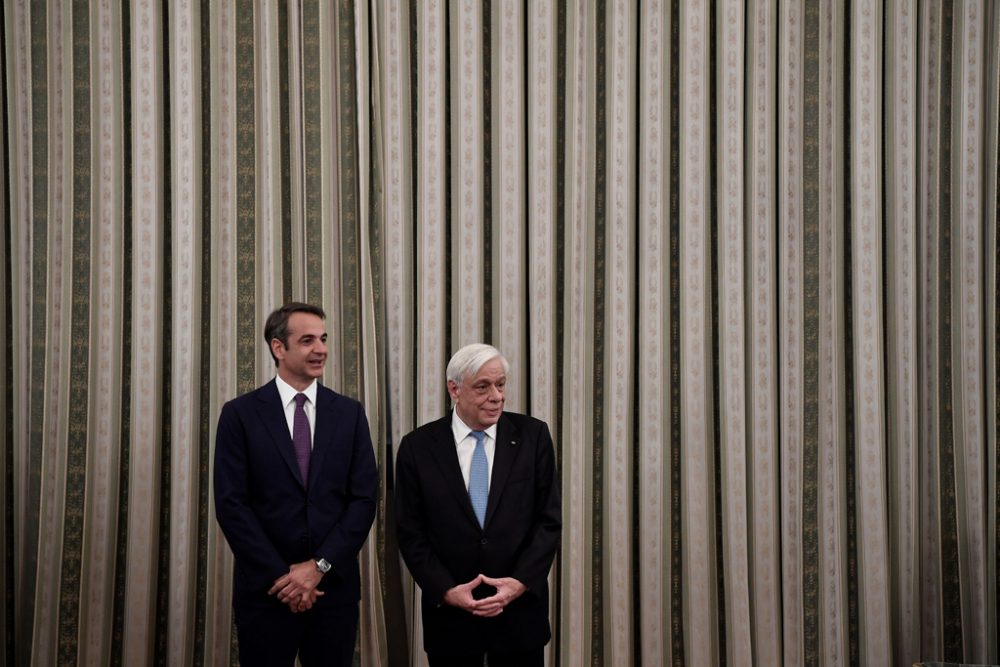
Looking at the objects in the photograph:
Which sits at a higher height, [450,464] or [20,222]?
[20,222]

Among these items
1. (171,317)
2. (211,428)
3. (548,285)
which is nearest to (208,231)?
(171,317)

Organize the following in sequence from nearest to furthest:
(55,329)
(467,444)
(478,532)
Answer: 1. (478,532)
2. (467,444)
3. (55,329)

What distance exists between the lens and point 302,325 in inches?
121

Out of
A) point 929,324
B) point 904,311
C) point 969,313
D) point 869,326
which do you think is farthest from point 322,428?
point 969,313

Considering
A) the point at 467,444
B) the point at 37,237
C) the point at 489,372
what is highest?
the point at 37,237

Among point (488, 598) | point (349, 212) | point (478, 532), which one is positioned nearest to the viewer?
point (488, 598)

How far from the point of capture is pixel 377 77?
380cm

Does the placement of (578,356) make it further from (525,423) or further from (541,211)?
(525,423)

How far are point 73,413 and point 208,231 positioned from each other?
823 millimetres

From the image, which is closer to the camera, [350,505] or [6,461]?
[350,505]

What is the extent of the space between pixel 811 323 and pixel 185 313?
7.64 ft

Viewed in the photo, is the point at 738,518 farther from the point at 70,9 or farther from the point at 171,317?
the point at 70,9

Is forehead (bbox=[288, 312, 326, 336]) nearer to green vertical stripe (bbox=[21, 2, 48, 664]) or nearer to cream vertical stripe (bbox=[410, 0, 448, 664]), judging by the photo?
cream vertical stripe (bbox=[410, 0, 448, 664])

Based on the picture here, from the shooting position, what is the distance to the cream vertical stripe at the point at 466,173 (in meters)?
3.78
